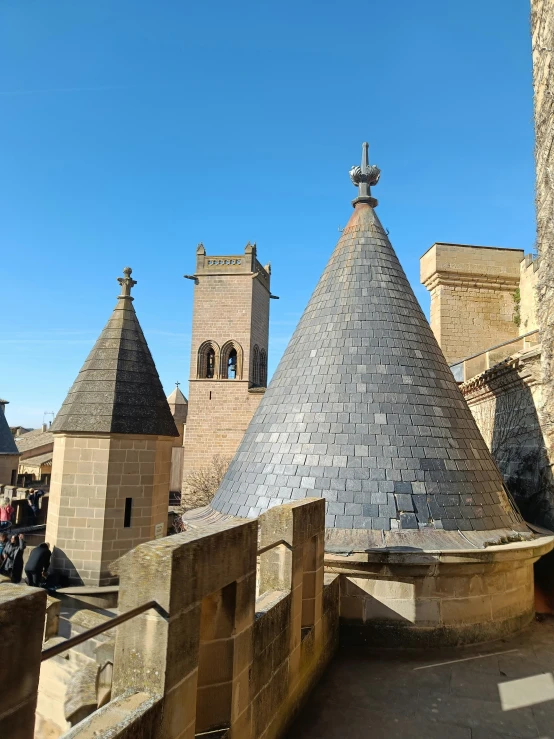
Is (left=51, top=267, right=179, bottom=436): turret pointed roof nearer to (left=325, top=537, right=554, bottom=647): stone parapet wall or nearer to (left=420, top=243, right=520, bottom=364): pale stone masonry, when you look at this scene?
(left=325, top=537, right=554, bottom=647): stone parapet wall

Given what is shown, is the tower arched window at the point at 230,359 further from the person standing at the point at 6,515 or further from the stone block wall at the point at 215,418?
the person standing at the point at 6,515

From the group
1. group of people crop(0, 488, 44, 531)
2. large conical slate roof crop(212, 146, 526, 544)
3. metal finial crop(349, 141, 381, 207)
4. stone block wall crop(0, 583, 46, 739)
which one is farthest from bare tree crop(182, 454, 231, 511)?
stone block wall crop(0, 583, 46, 739)

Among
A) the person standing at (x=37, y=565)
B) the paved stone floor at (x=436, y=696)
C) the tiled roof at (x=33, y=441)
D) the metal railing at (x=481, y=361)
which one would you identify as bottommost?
the paved stone floor at (x=436, y=696)

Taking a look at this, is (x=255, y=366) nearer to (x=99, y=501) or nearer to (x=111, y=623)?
(x=99, y=501)

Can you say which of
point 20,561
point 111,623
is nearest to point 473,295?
point 20,561

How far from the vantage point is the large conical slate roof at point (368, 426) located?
5.84 metres

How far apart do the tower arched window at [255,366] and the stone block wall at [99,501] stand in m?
20.6

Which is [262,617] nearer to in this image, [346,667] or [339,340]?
[346,667]

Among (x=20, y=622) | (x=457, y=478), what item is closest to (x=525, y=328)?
(x=457, y=478)

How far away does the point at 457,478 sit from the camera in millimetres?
6066

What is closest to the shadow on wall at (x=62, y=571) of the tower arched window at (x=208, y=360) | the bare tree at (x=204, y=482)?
the bare tree at (x=204, y=482)

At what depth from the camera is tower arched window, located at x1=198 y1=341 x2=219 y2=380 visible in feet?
92.8

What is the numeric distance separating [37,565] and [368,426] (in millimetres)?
5204

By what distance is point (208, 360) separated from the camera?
2880 cm
